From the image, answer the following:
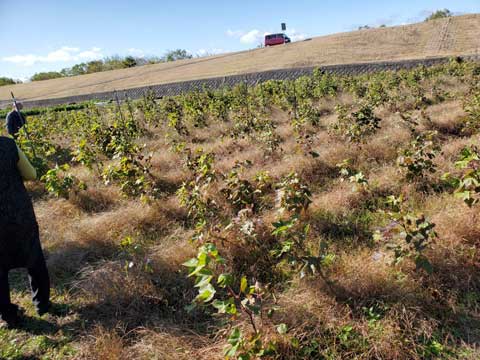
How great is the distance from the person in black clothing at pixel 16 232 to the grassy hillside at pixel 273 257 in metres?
0.22

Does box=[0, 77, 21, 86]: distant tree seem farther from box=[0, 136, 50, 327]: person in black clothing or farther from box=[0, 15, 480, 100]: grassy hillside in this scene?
box=[0, 136, 50, 327]: person in black clothing

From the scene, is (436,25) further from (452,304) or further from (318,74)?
(452,304)

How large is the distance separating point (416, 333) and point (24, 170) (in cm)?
307

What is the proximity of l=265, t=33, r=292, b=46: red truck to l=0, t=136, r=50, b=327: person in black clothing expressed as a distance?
122ft

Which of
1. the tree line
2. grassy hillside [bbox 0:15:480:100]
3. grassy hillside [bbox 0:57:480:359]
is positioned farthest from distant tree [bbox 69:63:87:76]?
grassy hillside [bbox 0:57:480:359]

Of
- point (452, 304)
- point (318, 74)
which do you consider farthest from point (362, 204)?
point (318, 74)

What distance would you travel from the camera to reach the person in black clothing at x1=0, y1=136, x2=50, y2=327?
96.6 inches

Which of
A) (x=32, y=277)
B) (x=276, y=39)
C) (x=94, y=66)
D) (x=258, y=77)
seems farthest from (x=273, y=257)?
(x=94, y=66)

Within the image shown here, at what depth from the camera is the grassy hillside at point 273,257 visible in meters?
2.17

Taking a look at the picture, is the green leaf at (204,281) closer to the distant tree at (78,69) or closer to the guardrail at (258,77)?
the guardrail at (258,77)

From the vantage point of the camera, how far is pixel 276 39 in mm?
36656

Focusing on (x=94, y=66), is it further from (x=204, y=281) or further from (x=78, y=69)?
(x=204, y=281)

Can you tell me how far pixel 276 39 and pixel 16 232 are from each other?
38161 mm

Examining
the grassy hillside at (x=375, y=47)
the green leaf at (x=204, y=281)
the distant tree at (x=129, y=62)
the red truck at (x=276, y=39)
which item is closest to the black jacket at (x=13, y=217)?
the green leaf at (x=204, y=281)
